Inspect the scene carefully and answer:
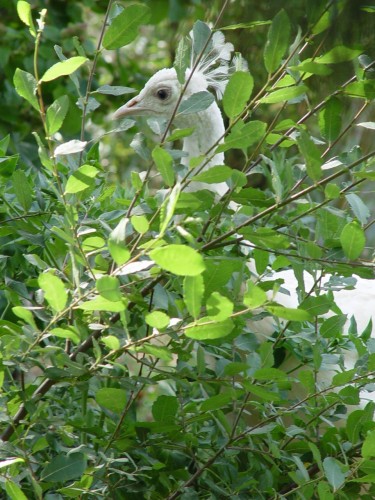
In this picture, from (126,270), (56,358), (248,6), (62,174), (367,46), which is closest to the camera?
(126,270)

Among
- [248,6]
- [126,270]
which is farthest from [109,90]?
[126,270]

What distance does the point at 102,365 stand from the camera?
1.01 m

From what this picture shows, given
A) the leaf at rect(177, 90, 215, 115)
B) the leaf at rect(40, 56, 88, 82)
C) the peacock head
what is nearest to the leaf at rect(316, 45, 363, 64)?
the leaf at rect(177, 90, 215, 115)

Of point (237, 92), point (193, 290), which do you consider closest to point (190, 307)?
point (193, 290)

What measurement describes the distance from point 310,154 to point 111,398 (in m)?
0.35

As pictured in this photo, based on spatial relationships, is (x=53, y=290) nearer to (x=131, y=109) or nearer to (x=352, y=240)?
(x=352, y=240)

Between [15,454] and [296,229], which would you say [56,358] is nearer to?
[15,454]

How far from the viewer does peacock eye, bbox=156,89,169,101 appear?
207 centimetres

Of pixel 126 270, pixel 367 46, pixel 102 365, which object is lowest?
pixel 102 365

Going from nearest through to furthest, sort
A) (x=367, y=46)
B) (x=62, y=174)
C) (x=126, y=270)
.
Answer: (x=126, y=270)
(x=367, y=46)
(x=62, y=174)

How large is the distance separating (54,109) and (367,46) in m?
0.38

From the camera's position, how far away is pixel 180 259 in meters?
0.81

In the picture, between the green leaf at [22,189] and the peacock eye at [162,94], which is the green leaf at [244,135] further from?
the peacock eye at [162,94]

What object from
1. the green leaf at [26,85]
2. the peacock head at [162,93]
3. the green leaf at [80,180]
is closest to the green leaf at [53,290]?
the green leaf at [80,180]
